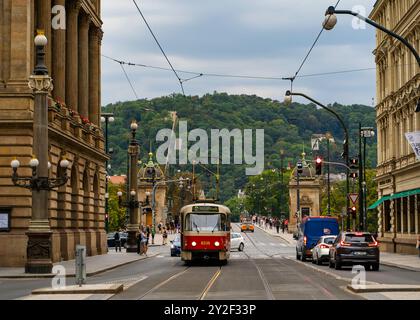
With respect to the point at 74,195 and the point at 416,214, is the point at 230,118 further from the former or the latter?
the point at 74,195

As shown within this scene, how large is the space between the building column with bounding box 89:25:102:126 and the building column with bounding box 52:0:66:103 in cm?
1158

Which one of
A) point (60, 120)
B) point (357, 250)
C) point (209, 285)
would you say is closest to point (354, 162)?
point (357, 250)

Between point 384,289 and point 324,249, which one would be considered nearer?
point 384,289

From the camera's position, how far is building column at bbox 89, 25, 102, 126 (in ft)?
216

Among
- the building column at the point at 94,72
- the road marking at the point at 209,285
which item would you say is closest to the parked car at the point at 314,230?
the road marking at the point at 209,285

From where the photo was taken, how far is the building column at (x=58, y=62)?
176ft

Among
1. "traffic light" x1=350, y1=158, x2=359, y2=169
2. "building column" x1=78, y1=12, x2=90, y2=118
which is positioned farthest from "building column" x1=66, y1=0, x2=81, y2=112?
"traffic light" x1=350, y1=158, x2=359, y2=169

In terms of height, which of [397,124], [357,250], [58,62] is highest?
[58,62]

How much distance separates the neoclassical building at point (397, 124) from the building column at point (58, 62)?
21576mm

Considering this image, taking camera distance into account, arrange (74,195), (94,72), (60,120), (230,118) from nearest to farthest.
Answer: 1. (60,120)
2. (74,195)
3. (94,72)
4. (230,118)

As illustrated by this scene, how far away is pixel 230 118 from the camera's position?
140m

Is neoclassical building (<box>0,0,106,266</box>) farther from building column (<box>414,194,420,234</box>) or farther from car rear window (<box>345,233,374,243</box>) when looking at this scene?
building column (<box>414,194,420,234</box>)

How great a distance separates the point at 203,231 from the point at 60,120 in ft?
34.8

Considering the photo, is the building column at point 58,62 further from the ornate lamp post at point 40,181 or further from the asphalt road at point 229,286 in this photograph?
the asphalt road at point 229,286
